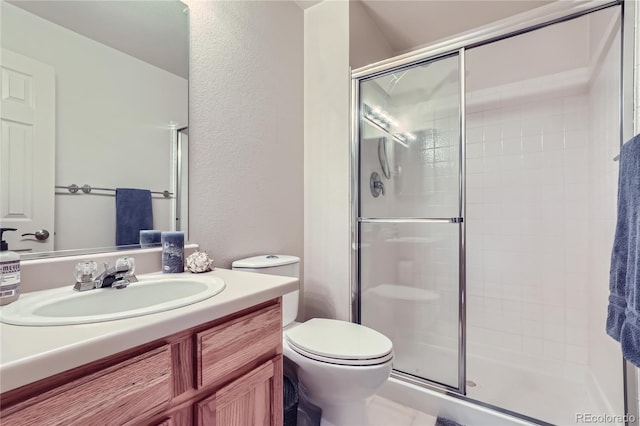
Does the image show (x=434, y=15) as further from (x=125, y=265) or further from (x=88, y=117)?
(x=125, y=265)

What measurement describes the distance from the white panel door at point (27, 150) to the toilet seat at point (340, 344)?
3.17 ft

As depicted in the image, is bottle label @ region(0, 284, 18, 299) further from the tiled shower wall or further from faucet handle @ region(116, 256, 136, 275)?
the tiled shower wall

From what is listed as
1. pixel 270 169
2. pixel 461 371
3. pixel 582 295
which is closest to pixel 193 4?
pixel 270 169

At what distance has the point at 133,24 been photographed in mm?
1175

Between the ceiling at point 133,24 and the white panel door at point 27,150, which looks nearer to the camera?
the white panel door at point 27,150

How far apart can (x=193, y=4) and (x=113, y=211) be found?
1014 millimetres

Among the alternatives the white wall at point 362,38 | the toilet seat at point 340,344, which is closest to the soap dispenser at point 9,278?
the toilet seat at point 340,344

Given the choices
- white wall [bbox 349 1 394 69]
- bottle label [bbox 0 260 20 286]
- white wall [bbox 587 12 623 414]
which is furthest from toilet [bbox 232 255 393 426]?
white wall [bbox 349 1 394 69]

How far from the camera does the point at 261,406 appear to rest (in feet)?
2.83

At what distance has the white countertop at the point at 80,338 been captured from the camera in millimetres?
446

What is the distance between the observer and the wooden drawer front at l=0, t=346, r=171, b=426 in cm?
46

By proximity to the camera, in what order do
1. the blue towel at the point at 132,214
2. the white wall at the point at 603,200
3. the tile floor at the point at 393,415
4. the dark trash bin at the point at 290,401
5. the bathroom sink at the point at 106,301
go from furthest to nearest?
the tile floor at the point at 393,415 < the white wall at the point at 603,200 < the dark trash bin at the point at 290,401 < the blue towel at the point at 132,214 < the bathroom sink at the point at 106,301

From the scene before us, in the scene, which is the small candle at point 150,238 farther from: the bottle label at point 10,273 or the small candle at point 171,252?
the bottle label at point 10,273

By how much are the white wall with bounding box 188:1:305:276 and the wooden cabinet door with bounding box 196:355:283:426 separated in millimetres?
716
